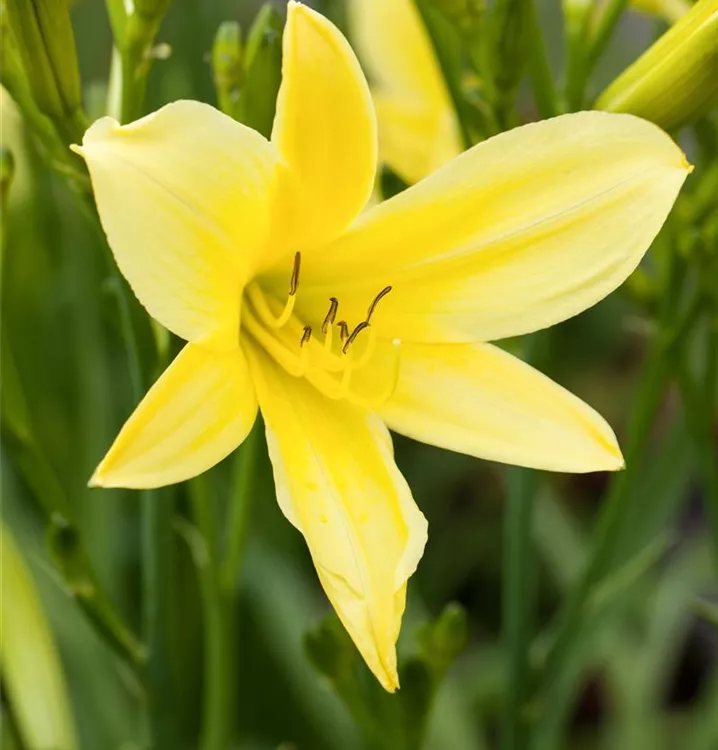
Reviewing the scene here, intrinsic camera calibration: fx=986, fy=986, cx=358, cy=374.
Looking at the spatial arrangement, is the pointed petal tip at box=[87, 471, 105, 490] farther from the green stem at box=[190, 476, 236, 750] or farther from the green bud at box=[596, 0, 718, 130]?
the green bud at box=[596, 0, 718, 130]

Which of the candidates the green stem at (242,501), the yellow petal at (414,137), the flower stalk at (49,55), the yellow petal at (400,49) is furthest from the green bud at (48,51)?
the yellow petal at (400,49)

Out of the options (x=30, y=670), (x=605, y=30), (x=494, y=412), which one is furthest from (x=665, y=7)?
(x=30, y=670)

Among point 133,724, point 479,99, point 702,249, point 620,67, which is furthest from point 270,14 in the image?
point 620,67

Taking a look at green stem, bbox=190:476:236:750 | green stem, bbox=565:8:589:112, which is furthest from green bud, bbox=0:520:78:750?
green stem, bbox=565:8:589:112

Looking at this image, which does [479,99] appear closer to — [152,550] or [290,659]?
[152,550]

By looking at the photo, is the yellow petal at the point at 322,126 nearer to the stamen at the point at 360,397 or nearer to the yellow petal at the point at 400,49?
the stamen at the point at 360,397

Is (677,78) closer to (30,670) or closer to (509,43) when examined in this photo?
(509,43)
